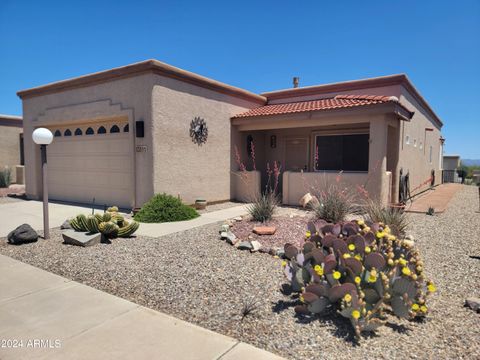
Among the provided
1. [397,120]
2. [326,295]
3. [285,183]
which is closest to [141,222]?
[285,183]

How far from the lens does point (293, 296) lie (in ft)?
13.7

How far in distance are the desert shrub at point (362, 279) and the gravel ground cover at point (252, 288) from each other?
0.17m

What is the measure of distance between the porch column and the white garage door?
735cm

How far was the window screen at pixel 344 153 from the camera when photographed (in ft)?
46.9

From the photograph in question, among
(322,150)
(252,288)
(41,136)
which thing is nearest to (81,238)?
(41,136)

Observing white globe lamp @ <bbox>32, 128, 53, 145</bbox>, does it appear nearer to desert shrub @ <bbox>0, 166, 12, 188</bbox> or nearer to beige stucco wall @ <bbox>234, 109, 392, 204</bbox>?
beige stucco wall @ <bbox>234, 109, 392, 204</bbox>

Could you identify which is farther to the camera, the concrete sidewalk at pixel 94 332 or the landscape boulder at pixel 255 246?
the landscape boulder at pixel 255 246

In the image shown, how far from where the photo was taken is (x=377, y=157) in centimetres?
1031

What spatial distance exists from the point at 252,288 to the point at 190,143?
7438mm

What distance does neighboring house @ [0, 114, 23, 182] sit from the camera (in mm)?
19594

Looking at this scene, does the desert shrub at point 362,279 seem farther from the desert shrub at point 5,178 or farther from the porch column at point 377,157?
the desert shrub at point 5,178

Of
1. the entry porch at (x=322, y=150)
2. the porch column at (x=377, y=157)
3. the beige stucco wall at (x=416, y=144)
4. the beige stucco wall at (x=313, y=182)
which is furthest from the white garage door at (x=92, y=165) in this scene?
the beige stucco wall at (x=416, y=144)

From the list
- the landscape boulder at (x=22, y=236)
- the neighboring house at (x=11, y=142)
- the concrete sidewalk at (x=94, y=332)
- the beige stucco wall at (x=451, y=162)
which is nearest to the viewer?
the concrete sidewalk at (x=94, y=332)

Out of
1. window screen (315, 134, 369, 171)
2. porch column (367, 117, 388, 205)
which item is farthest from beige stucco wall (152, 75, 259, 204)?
porch column (367, 117, 388, 205)
